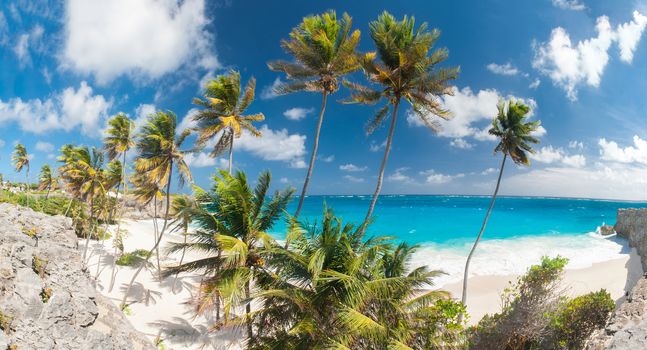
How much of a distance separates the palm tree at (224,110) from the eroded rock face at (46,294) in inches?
410

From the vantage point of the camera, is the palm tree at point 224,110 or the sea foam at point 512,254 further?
the sea foam at point 512,254

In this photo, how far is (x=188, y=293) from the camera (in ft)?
67.5

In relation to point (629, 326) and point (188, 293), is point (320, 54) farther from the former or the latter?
point (188, 293)

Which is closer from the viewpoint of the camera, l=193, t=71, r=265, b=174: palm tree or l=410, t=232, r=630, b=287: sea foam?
l=193, t=71, r=265, b=174: palm tree

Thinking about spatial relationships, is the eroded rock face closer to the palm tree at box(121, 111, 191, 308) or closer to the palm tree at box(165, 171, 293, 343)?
the palm tree at box(165, 171, 293, 343)

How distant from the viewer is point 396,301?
9094mm

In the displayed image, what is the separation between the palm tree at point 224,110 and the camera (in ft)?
53.7

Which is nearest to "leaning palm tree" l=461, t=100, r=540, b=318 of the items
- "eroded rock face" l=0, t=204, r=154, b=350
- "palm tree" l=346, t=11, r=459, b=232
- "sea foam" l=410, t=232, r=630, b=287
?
"palm tree" l=346, t=11, r=459, b=232

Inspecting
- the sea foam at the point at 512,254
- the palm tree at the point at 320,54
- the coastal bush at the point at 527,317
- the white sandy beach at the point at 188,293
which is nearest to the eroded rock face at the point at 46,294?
the white sandy beach at the point at 188,293

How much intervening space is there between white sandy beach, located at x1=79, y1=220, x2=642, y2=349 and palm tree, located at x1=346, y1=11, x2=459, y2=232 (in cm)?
990

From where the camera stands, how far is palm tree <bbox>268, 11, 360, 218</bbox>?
12.9 meters

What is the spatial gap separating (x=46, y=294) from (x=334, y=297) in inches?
243

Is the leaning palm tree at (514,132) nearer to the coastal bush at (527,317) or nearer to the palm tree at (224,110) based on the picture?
the coastal bush at (527,317)

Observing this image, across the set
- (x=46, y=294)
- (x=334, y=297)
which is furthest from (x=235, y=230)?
(x=46, y=294)
